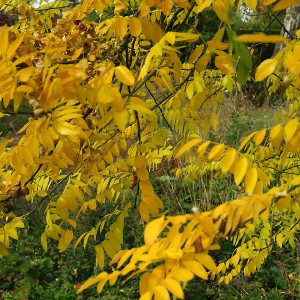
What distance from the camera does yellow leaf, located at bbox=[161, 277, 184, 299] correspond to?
0.86 metres

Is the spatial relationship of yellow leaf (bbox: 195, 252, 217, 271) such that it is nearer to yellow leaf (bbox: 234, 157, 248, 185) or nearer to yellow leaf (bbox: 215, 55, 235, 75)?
yellow leaf (bbox: 234, 157, 248, 185)

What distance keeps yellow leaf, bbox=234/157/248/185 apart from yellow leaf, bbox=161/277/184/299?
33 centimetres

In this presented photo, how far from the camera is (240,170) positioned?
1191 millimetres

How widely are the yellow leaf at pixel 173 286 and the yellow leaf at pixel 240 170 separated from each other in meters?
0.33

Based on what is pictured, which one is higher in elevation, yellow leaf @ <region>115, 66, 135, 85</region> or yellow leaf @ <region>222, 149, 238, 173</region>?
yellow leaf @ <region>115, 66, 135, 85</region>

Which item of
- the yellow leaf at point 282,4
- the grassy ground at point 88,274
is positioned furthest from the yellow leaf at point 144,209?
the grassy ground at point 88,274

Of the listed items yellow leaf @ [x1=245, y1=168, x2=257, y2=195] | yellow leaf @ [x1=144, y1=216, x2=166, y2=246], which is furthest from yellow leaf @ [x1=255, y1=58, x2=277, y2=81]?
yellow leaf @ [x1=144, y1=216, x2=166, y2=246]

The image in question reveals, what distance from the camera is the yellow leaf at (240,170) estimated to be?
1179mm

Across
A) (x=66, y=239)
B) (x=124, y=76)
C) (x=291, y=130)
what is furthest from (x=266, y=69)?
(x=66, y=239)

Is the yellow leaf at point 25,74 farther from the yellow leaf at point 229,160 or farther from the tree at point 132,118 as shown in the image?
the yellow leaf at point 229,160

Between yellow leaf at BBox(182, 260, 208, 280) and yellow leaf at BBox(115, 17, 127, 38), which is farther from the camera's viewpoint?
yellow leaf at BBox(115, 17, 127, 38)

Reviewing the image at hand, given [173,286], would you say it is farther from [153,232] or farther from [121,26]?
[121,26]

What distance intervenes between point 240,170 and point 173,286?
38cm

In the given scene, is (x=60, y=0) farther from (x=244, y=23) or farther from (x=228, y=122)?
(x=244, y=23)
